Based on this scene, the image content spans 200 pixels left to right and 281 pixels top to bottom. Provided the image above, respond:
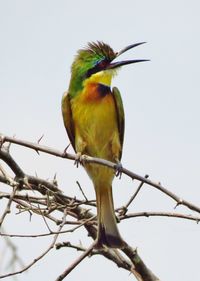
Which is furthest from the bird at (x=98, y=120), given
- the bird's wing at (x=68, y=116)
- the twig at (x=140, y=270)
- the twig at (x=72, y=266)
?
the twig at (x=72, y=266)

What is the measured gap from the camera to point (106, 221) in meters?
4.00

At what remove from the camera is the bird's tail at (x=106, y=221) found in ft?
11.6

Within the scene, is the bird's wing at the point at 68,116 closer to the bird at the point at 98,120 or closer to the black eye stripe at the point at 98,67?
the bird at the point at 98,120

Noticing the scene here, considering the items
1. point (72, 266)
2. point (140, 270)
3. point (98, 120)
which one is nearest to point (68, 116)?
point (98, 120)

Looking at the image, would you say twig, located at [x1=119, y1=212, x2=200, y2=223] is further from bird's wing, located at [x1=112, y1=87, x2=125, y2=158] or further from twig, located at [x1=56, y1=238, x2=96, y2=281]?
bird's wing, located at [x1=112, y1=87, x2=125, y2=158]

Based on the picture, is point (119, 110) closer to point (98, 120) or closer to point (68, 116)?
point (98, 120)

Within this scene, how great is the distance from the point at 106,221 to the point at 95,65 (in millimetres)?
1256

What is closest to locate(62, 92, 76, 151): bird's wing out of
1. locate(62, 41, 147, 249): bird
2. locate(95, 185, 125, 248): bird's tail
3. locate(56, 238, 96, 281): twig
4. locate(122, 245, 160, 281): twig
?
locate(62, 41, 147, 249): bird

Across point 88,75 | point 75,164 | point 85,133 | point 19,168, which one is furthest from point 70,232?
point 88,75

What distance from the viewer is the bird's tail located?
3527 mm

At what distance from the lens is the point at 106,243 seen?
11.6 feet

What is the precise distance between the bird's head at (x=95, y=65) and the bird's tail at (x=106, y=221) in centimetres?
69

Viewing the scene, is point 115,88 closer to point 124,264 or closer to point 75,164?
point 75,164

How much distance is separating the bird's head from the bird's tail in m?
0.69
